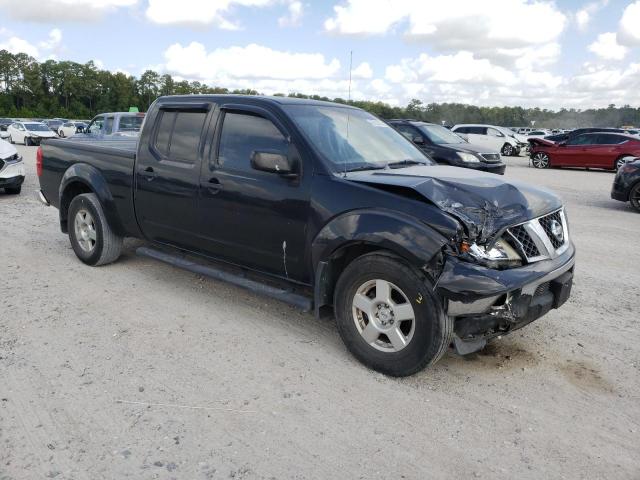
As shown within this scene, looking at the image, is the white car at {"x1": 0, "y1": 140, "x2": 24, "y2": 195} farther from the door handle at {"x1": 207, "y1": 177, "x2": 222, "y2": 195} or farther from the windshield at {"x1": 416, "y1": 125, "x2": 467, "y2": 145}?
the windshield at {"x1": 416, "y1": 125, "x2": 467, "y2": 145}

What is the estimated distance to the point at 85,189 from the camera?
6.11 m

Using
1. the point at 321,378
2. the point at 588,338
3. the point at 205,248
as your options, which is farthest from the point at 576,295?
the point at 205,248

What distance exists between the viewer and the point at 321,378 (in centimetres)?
365

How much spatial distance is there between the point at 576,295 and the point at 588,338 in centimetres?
112

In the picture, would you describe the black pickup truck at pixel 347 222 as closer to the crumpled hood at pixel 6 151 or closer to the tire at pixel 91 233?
the tire at pixel 91 233

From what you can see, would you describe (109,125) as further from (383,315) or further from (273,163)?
(383,315)

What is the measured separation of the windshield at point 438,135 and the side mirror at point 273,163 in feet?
32.6

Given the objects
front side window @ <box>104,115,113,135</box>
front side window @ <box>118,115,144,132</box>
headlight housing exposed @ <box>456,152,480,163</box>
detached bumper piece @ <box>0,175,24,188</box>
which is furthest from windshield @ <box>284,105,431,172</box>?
front side window @ <box>104,115,113,135</box>

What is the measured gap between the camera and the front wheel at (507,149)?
27.8 meters

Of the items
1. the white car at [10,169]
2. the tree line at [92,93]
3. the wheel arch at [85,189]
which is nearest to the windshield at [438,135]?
the white car at [10,169]

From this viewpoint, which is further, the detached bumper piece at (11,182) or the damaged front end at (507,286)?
the detached bumper piece at (11,182)

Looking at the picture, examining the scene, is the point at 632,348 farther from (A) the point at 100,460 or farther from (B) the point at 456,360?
(A) the point at 100,460

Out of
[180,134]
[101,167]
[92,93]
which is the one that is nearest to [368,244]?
[180,134]

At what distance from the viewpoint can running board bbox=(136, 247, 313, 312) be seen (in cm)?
406
